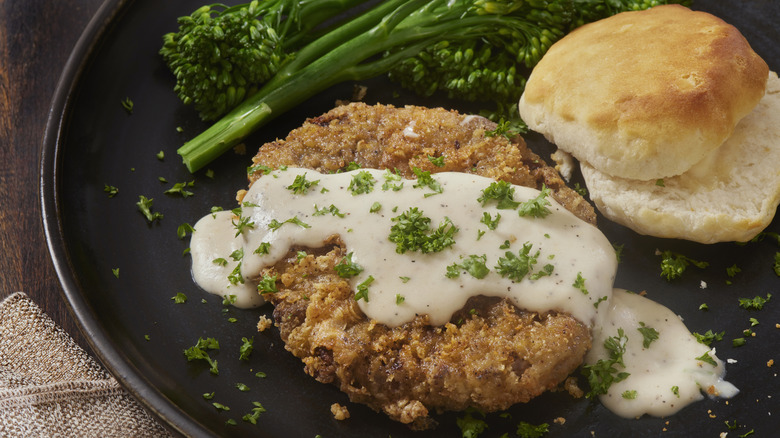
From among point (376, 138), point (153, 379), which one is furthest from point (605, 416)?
point (153, 379)

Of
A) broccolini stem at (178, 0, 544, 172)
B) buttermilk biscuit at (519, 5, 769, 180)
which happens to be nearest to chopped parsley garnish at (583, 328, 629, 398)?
buttermilk biscuit at (519, 5, 769, 180)

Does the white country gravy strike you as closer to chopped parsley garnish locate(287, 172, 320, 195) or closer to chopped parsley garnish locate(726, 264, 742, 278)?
chopped parsley garnish locate(287, 172, 320, 195)

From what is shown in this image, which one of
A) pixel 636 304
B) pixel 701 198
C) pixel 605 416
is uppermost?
pixel 701 198

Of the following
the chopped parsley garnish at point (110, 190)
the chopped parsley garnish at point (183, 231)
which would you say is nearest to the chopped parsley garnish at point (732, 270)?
the chopped parsley garnish at point (183, 231)

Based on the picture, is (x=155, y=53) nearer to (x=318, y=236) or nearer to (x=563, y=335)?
(x=318, y=236)

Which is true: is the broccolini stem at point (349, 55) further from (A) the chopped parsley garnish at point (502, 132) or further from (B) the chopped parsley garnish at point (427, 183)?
(B) the chopped parsley garnish at point (427, 183)

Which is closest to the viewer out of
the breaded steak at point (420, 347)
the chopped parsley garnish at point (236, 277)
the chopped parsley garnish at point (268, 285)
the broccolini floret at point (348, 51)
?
the breaded steak at point (420, 347)

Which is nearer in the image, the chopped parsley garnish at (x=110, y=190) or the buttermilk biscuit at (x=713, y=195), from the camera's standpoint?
the buttermilk biscuit at (x=713, y=195)
